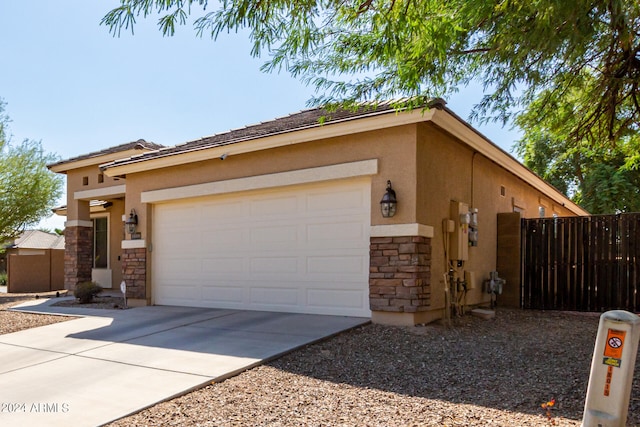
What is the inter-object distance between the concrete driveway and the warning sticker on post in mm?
3612

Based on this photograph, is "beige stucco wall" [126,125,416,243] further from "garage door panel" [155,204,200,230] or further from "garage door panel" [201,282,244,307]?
"garage door panel" [201,282,244,307]

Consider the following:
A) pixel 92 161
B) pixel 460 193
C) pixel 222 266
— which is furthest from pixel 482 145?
pixel 92 161

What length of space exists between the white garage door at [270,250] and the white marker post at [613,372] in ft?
14.9

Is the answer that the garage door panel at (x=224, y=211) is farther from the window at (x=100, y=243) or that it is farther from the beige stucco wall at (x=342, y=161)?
the window at (x=100, y=243)

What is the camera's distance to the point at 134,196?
444 inches

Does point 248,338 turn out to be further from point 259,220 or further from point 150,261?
point 150,261

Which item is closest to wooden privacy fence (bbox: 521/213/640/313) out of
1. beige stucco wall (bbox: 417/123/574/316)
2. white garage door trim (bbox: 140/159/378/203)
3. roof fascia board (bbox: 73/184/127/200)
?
beige stucco wall (bbox: 417/123/574/316)

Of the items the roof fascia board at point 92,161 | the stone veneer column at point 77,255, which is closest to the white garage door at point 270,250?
the roof fascia board at point 92,161

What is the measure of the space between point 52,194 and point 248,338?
48.3ft

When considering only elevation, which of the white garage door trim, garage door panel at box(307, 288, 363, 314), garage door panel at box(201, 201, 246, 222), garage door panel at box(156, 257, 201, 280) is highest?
the white garage door trim

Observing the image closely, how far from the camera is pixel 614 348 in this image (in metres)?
3.68

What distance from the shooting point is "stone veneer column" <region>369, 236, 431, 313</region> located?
743 cm

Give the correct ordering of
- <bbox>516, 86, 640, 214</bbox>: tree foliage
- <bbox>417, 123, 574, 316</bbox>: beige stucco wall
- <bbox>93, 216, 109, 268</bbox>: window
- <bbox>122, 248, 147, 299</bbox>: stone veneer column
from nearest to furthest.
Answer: <bbox>417, 123, 574, 316</bbox>: beige stucco wall
<bbox>122, 248, 147, 299</bbox>: stone veneer column
<bbox>93, 216, 109, 268</bbox>: window
<bbox>516, 86, 640, 214</bbox>: tree foliage

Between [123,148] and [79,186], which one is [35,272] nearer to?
[79,186]
